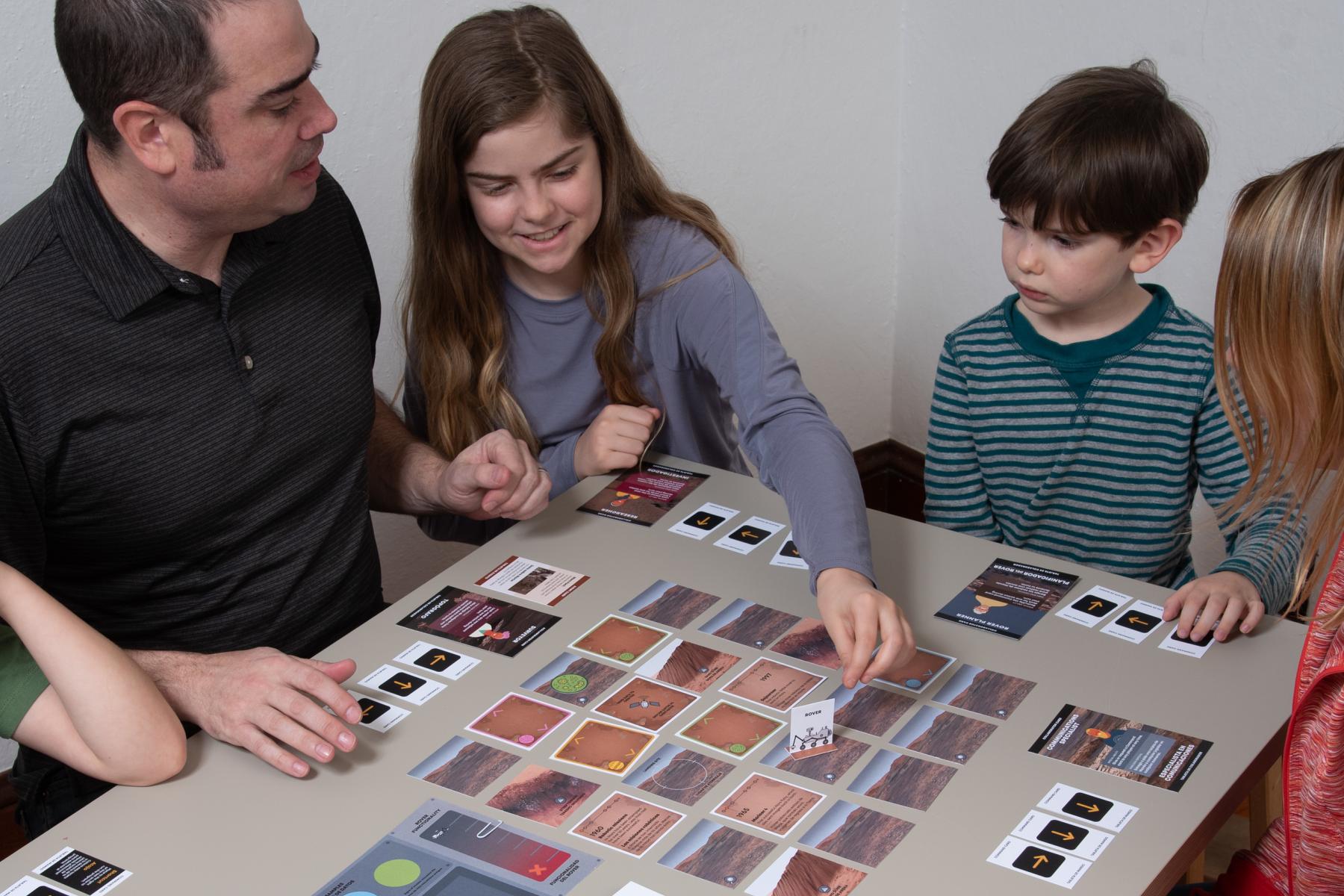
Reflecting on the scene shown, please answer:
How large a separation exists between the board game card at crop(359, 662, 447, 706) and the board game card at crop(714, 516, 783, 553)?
1.38ft

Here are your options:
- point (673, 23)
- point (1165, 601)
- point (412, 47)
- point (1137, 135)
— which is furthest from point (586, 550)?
point (673, 23)

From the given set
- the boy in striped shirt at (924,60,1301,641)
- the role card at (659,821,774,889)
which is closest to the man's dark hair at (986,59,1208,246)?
the boy in striped shirt at (924,60,1301,641)

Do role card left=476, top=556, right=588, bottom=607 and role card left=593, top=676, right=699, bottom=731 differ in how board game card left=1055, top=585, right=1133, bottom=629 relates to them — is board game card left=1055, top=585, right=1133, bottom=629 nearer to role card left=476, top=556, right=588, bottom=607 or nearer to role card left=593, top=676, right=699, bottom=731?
role card left=593, top=676, right=699, bottom=731

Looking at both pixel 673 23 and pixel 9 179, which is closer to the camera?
pixel 9 179

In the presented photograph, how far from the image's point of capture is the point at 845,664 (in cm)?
143

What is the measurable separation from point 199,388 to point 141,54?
401mm

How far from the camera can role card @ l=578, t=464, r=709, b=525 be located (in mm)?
1839

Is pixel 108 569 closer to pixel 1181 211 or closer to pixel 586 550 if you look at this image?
pixel 586 550

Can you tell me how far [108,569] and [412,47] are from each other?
3.61 feet

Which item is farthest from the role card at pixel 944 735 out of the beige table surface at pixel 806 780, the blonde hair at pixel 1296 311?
the blonde hair at pixel 1296 311

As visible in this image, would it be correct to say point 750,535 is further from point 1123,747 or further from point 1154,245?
point 1154,245

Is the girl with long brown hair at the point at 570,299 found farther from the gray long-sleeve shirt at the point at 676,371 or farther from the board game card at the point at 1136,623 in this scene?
the board game card at the point at 1136,623

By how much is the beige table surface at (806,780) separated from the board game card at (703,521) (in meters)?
0.08

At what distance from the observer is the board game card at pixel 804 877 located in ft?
3.92
